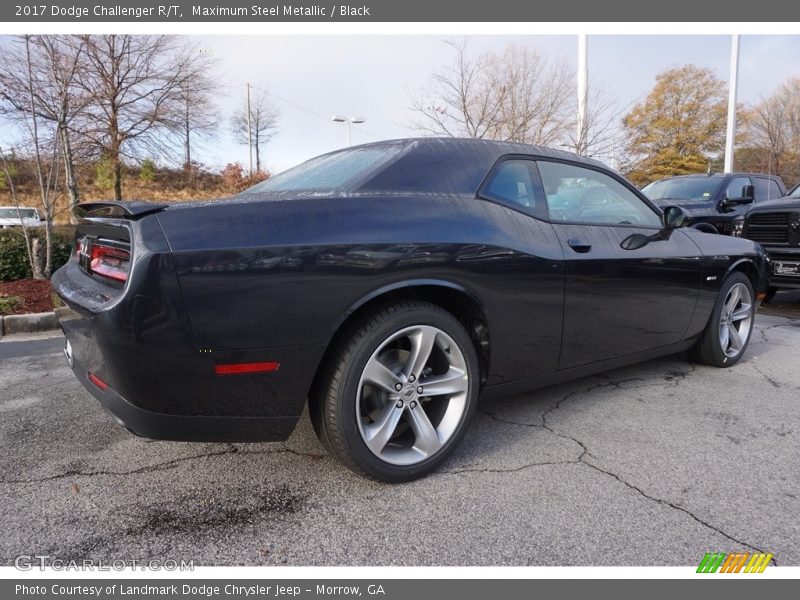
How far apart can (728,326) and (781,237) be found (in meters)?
3.36

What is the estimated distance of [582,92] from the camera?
12508 mm

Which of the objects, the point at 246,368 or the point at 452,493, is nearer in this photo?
the point at 246,368

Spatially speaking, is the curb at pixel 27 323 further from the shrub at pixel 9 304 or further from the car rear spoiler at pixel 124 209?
the car rear spoiler at pixel 124 209

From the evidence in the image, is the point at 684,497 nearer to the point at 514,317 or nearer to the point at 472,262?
the point at 514,317

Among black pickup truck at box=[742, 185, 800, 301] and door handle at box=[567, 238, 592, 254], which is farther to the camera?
black pickup truck at box=[742, 185, 800, 301]

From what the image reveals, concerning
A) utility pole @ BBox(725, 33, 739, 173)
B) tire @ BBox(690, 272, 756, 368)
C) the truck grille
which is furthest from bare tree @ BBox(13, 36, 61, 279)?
utility pole @ BBox(725, 33, 739, 173)

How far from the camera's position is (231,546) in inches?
73.2

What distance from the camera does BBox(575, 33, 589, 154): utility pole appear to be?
11909mm

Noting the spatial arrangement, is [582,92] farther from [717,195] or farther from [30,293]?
[30,293]

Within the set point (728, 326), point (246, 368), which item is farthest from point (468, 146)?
point (728, 326)

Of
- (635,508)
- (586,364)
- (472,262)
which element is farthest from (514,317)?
(635,508)

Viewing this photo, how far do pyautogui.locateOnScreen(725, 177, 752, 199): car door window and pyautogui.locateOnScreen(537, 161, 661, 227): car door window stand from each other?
5746 mm

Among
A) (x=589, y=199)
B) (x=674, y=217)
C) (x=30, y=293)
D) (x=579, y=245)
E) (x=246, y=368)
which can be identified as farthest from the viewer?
(x=30, y=293)

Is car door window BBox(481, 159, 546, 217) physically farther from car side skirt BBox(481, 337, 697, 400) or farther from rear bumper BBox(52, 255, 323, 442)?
rear bumper BBox(52, 255, 323, 442)
